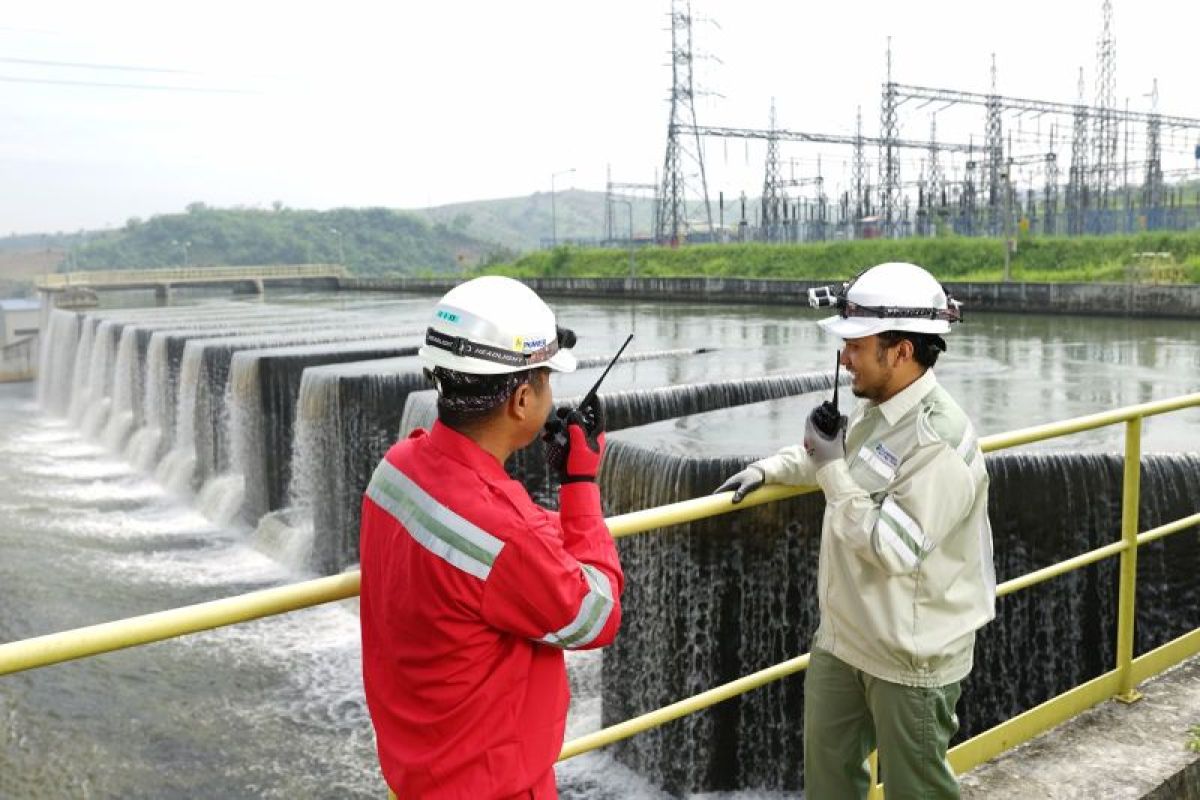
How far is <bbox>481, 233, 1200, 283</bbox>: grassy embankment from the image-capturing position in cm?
2878

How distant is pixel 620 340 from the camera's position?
19500 mm

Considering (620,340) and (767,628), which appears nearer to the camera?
(767,628)

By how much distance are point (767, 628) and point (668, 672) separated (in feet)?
2.27

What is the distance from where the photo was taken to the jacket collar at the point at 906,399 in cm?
259

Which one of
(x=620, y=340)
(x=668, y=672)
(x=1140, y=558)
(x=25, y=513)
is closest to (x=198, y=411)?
(x=25, y=513)

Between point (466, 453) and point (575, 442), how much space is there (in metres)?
0.22

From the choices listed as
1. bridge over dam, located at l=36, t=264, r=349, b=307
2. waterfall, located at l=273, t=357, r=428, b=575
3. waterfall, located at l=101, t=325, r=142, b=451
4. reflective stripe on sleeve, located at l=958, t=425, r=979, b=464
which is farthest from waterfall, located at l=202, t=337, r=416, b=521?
bridge over dam, located at l=36, t=264, r=349, b=307

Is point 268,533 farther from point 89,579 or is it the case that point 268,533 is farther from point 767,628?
point 767,628

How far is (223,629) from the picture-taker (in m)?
10.8

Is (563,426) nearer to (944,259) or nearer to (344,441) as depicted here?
(344,441)

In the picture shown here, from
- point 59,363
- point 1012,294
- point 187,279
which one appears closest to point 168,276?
point 187,279

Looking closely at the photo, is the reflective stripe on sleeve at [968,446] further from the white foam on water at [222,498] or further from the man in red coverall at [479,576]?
the white foam on water at [222,498]

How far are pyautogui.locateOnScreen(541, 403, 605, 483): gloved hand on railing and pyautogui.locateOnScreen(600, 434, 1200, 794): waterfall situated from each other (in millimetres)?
4306

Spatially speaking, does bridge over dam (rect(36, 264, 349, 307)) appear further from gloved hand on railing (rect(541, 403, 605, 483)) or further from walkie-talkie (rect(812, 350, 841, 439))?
gloved hand on railing (rect(541, 403, 605, 483))
